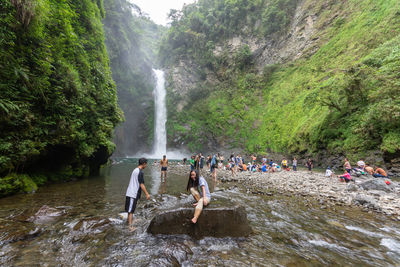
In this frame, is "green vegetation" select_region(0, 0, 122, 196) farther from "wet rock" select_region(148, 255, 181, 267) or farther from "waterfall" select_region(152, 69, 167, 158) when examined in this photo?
"waterfall" select_region(152, 69, 167, 158)

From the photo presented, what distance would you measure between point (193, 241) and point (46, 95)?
818 centimetres

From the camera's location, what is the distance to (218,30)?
146 feet

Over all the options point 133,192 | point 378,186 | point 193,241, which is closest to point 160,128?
point 133,192

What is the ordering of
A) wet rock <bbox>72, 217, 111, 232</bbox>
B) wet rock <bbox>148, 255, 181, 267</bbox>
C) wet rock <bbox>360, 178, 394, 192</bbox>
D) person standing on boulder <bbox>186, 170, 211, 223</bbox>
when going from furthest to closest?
wet rock <bbox>360, 178, 394, 192</bbox> → person standing on boulder <bbox>186, 170, 211, 223</bbox> → wet rock <bbox>72, 217, 111, 232</bbox> → wet rock <bbox>148, 255, 181, 267</bbox>

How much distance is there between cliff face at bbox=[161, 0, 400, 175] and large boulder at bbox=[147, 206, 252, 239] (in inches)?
540

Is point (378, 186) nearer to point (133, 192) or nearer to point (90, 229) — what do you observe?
point (133, 192)

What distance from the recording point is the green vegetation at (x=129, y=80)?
3894cm

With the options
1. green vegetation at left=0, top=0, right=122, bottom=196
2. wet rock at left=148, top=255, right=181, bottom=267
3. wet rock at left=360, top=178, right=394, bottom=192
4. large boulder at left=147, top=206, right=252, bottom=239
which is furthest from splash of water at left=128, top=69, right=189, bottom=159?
wet rock at left=148, top=255, right=181, bottom=267

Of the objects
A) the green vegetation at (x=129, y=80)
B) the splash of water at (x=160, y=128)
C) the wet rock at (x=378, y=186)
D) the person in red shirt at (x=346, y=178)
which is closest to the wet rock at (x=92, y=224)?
the wet rock at (x=378, y=186)

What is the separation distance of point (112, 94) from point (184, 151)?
28.4 metres

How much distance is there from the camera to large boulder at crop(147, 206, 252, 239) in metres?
A: 3.87

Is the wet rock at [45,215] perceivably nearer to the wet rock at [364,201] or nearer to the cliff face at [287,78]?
the wet rock at [364,201]

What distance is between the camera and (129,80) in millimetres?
43000

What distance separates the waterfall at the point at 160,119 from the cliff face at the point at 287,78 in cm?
237
